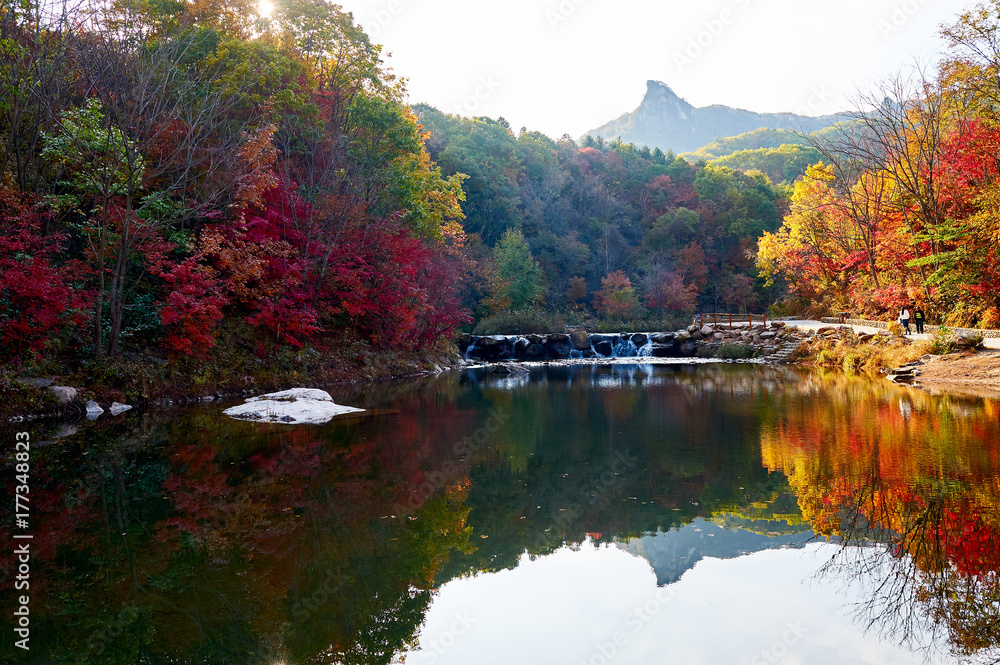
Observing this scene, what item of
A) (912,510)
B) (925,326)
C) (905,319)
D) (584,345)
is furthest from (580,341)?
(912,510)

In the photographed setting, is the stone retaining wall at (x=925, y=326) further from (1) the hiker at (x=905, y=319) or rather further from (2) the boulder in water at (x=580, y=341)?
(2) the boulder in water at (x=580, y=341)

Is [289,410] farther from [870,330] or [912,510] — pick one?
[870,330]

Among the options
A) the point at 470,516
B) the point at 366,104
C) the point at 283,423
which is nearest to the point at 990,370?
the point at 470,516

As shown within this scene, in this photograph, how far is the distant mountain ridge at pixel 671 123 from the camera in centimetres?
14562

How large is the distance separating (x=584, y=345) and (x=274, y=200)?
67.1 feet

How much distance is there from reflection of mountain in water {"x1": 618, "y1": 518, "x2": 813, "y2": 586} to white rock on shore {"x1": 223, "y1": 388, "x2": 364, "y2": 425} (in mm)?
7542

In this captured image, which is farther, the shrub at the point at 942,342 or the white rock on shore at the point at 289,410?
the shrub at the point at 942,342

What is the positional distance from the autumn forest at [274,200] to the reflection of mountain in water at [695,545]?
469 inches

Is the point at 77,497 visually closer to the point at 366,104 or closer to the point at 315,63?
the point at 366,104

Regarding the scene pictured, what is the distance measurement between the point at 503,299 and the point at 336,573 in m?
32.7

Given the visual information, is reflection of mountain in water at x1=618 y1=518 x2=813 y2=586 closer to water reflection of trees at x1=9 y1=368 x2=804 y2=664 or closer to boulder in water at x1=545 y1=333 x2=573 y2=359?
water reflection of trees at x1=9 y1=368 x2=804 y2=664

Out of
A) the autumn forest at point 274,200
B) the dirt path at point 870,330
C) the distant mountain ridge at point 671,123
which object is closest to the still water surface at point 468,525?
the autumn forest at point 274,200

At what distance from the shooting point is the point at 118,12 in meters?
16.0

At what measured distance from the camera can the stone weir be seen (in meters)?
31.6
